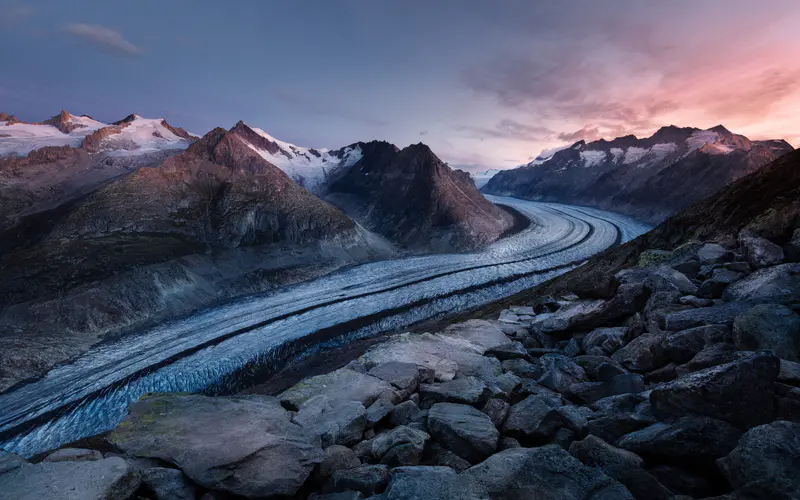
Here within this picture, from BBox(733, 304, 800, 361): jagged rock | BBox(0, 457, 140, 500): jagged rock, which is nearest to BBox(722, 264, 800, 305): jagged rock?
BBox(733, 304, 800, 361): jagged rock

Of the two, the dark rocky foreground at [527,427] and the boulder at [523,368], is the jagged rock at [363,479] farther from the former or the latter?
the boulder at [523,368]

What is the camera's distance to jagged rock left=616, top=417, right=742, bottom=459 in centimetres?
522

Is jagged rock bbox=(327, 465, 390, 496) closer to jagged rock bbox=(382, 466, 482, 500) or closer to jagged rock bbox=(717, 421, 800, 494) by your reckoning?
jagged rock bbox=(382, 466, 482, 500)

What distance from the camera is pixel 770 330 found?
24.0 feet

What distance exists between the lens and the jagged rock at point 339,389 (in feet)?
30.8

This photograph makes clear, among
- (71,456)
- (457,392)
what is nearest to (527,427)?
(457,392)

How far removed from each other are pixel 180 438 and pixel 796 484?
9.68 metres

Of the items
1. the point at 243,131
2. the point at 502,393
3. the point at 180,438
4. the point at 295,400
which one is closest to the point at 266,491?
the point at 180,438

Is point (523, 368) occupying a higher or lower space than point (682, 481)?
lower

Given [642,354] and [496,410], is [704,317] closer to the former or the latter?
[642,354]

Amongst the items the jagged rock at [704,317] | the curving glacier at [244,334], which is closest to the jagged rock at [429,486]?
the jagged rock at [704,317]

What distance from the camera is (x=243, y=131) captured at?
133 metres

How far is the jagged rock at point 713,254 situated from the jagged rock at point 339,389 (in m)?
14.0

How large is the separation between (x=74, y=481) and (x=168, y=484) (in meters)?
1.40
